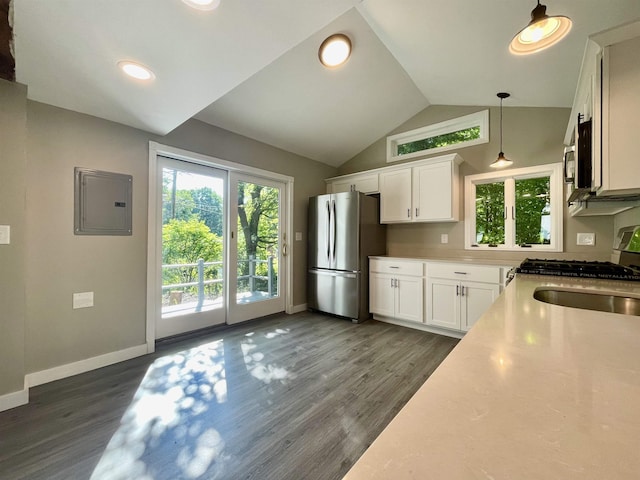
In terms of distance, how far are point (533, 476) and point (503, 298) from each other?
112 centimetres

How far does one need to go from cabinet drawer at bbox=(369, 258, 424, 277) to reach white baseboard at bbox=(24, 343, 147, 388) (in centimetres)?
278

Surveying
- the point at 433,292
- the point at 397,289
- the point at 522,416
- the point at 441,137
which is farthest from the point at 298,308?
the point at 522,416

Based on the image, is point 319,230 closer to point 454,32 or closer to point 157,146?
point 157,146

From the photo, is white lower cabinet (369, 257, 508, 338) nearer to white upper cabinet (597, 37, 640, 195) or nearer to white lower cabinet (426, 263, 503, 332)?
white lower cabinet (426, 263, 503, 332)

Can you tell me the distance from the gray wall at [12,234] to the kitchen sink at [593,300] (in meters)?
3.19

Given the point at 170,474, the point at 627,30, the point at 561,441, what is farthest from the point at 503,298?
the point at 170,474

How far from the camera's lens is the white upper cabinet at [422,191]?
341cm

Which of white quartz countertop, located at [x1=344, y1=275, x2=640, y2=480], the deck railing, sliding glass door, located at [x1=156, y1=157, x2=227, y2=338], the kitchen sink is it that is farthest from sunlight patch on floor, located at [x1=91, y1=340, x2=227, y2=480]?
the kitchen sink

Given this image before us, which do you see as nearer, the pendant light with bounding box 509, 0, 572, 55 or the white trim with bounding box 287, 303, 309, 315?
the pendant light with bounding box 509, 0, 572, 55

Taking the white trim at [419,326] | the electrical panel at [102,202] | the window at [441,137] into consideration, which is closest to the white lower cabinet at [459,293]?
the white trim at [419,326]

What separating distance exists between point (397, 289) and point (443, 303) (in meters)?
0.57

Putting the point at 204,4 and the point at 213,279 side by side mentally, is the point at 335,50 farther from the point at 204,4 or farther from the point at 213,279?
the point at 213,279

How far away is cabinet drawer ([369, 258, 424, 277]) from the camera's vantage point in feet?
11.2

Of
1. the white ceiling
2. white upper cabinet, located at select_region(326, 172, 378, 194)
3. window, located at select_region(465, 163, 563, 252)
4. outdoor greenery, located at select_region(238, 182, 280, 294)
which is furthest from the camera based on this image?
white upper cabinet, located at select_region(326, 172, 378, 194)
